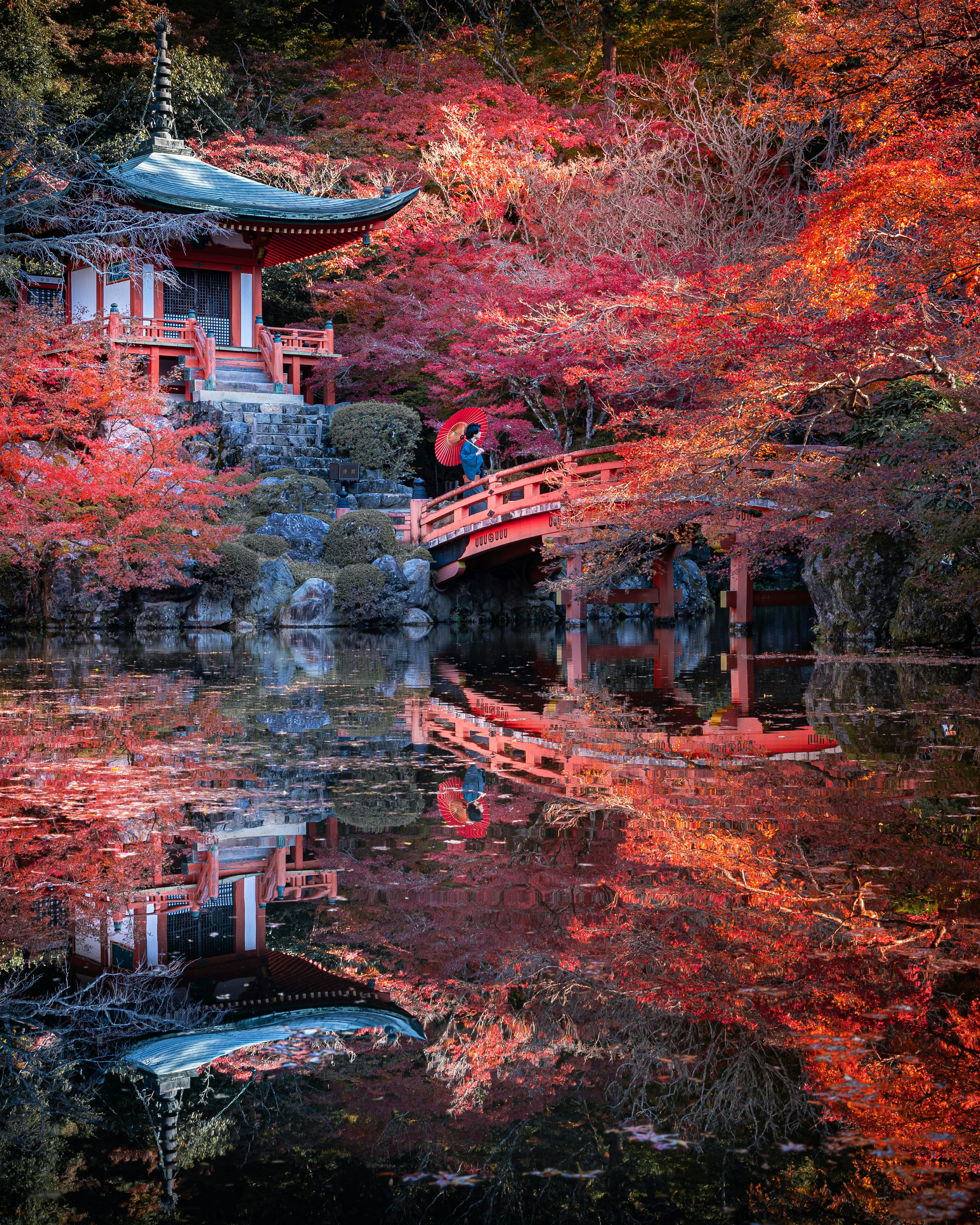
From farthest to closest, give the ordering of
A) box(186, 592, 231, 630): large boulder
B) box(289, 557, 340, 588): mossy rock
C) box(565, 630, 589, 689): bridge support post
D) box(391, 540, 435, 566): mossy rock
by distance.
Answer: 1. box(391, 540, 435, 566): mossy rock
2. box(289, 557, 340, 588): mossy rock
3. box(186, 592, 231, 630): large boulder
4. box(565, 630, 589, 689): bridge support post

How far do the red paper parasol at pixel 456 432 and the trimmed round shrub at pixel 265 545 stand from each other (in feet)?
12.2

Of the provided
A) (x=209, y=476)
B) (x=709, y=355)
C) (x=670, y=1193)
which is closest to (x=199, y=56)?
(x=209, y=476)

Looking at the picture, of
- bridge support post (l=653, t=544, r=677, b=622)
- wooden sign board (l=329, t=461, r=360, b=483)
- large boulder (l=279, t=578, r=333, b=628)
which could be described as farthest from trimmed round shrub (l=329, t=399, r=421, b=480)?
bridge support post (l=653, t=544, r=677, b=622)

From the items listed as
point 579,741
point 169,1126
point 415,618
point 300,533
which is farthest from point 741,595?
point 169,1126

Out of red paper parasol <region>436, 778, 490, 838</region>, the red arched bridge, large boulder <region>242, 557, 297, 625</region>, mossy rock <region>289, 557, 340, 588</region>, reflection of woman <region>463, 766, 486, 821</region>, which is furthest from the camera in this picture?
mossy rock <region>289, 557, 340, 588</region>

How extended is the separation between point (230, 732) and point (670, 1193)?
5.54 meters

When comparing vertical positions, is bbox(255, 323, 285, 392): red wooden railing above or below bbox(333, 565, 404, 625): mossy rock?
above

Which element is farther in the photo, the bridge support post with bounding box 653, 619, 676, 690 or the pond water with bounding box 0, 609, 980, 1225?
the bridge support post with bounding box 653, 619, 676, 690

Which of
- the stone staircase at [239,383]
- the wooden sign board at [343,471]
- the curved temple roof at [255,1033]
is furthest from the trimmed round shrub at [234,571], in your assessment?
the curved temple roof at [255,1033]

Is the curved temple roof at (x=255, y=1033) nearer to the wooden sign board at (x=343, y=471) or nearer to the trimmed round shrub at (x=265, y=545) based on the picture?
the trimmed round shrub at (x=265, y=545)

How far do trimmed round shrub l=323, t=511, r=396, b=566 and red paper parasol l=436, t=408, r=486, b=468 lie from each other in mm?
2174

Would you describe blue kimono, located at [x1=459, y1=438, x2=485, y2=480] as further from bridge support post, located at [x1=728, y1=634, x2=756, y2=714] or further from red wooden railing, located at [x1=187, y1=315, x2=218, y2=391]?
Answer: bridge support post, located at [x1=728, y1=634, x2=756, y2=714]

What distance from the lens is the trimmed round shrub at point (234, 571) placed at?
18.3m

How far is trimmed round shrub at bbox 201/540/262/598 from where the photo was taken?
18.3 metres
